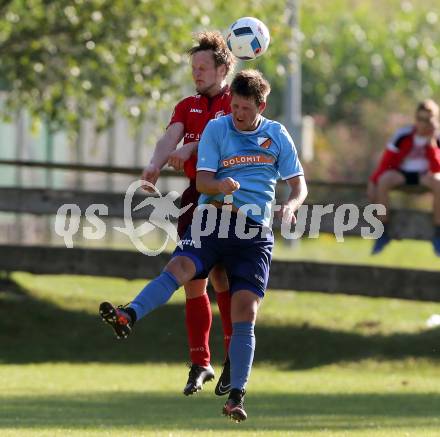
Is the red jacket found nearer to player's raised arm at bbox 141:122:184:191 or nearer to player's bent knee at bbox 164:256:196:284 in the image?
player's raised arm at bbox 141:122:184:191

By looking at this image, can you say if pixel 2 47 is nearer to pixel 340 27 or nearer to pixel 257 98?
pixel 257 98

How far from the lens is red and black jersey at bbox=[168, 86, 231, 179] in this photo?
905cm

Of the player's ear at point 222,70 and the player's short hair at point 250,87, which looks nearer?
the player's short hair at point 250,87

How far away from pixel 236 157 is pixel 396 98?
3443cm

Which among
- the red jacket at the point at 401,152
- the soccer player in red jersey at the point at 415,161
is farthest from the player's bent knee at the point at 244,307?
the red jacket at the point at 401,152

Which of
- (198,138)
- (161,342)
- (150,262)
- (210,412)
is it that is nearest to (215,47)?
(198,138)

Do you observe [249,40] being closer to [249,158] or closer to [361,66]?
[249,158]

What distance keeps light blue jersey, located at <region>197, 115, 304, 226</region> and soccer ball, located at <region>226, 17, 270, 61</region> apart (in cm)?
82

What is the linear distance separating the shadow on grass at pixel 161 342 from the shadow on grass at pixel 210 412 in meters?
2.64

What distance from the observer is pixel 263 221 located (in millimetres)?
8398

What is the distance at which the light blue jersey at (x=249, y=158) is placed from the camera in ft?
27.4

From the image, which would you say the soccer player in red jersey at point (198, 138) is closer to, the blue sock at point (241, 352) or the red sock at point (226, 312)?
the red sock at point (226, 312)

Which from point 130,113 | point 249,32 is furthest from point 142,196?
point 249,32

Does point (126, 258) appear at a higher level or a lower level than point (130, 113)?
lower
